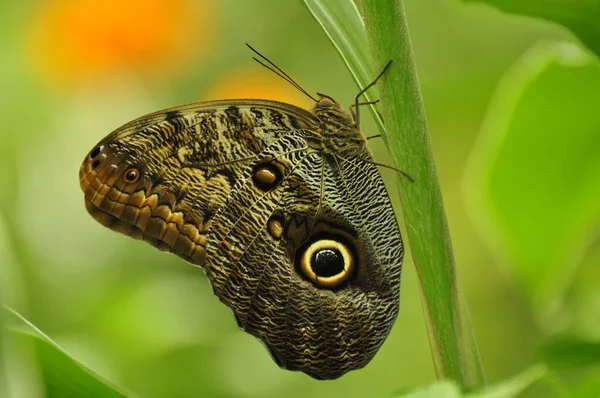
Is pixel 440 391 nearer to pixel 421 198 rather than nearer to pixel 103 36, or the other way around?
pixel 421 198

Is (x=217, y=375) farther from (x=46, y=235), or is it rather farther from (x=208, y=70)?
(x=208, y=70)

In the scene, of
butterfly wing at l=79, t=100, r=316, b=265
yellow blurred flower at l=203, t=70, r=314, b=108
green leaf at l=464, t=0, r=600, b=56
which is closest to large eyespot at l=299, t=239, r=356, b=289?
butterfly wing at l=79, t=100, r=316, b=265

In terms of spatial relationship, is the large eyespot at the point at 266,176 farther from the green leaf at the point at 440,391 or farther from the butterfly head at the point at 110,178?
the green leaf at the point at 440,391

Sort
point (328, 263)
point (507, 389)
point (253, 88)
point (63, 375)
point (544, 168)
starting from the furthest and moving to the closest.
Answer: point (253, 88)
point (328, 263)
point (544, 168)
point (63, 375)
point (507, 389)

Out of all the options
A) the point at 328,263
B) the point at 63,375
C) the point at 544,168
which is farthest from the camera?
the point at 328,263

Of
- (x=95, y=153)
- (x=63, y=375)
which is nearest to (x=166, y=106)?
(x=95, y=153)

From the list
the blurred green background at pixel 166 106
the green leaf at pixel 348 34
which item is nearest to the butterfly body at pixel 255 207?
the blurred green background at pixel 166 106

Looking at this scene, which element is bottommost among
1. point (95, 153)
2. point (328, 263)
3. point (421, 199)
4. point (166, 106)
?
point (166, 106)
